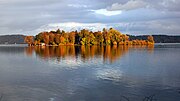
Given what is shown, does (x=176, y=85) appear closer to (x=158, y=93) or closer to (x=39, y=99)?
(x=158, y=93)

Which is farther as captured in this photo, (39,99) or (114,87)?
(114,87)

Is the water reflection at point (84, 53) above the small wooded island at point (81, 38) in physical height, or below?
below

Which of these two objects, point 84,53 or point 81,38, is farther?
point 81,38

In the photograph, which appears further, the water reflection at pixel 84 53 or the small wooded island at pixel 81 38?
the small wooded island at pixel 81 38

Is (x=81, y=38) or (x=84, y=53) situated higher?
(x=81, y=38)

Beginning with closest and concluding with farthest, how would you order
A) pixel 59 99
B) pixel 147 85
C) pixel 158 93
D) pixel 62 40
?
1. pixel 59 99
2. pixel 158 93
3. pixel 147 85
4. pixel 62 40

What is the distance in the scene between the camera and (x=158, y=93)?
16.9m

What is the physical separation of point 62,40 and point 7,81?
109 m

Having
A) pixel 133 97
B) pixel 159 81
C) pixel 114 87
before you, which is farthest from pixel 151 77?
pixel 133 97

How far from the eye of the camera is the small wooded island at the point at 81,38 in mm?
124125

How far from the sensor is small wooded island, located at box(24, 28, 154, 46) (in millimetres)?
124125

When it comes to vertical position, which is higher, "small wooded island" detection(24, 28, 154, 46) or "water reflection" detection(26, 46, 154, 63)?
"small wooded island" detection(24, 28, 154, 46)

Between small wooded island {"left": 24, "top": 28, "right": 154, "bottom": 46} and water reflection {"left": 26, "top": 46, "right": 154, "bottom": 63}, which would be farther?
small wooded island {"left": 24, "top": 28, "right": 154, "bottom": 46}

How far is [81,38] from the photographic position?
422 feet
